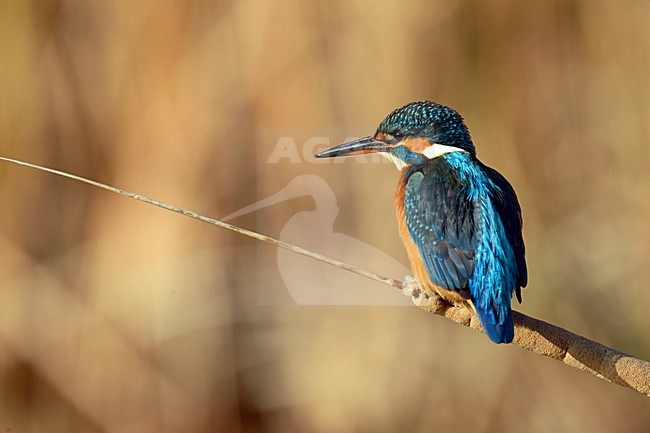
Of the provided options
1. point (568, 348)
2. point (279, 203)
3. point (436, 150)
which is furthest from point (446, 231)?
point (279, 203)

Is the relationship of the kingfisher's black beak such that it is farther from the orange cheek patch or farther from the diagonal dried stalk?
the diagonal dried stalk

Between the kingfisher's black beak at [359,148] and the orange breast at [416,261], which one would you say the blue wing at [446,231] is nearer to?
the orange breast at [416,261]

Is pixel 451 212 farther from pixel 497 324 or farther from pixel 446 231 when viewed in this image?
pixel 497 324

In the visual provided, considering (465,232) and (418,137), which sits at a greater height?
(418,137)

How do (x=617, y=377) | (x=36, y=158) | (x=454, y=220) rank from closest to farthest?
(x=617, y=377) < (x=454, y=220) < (x=36, y=158)

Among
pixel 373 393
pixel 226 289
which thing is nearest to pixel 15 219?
pixel 226 289

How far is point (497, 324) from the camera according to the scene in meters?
1.31

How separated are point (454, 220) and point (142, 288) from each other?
4.14 feet

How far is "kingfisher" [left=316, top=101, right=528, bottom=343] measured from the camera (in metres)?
1.48

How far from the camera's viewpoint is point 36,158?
8.11 feet

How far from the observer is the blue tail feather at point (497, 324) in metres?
1.27

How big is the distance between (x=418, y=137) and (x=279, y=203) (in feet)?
3.32

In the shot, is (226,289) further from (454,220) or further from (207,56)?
(454,220)

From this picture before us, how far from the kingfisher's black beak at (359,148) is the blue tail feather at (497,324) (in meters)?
0.40
